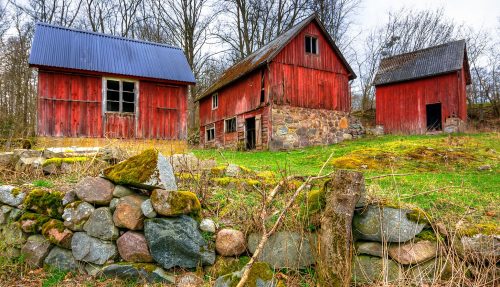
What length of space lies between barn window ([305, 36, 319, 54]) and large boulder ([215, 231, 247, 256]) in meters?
14.7

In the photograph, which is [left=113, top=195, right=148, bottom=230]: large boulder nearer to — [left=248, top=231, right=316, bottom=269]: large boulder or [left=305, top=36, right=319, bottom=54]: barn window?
[left=248, top=231, right=316, bottom=269]: large boulder

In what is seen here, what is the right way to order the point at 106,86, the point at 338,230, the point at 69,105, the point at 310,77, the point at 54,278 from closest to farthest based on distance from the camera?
the point at 338,230 < the point at 54,278 < the point at 69,105 < the point at 106,86 < the point at 310,77

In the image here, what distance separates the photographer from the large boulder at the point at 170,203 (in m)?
3.88

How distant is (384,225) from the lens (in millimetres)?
3498

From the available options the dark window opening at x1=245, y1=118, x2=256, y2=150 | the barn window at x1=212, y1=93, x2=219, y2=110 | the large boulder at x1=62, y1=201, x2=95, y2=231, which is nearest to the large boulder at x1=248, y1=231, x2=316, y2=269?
the large boulder at x1=62, y1=201, x2=95, y2=231

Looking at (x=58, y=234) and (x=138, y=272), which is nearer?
(x=138, y=272)

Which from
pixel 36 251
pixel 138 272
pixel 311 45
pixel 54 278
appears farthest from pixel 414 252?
pixel 311 45

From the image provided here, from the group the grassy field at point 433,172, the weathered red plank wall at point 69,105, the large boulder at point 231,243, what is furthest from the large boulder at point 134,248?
the weathered red plank wall at point 69,105

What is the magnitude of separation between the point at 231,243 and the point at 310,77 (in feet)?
46.7

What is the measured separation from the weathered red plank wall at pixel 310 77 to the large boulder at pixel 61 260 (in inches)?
502

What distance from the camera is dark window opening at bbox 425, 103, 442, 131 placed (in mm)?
19967

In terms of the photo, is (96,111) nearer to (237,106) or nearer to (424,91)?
(237,106)

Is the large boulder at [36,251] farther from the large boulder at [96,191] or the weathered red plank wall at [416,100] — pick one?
the weathered red plank wall at [416,100]

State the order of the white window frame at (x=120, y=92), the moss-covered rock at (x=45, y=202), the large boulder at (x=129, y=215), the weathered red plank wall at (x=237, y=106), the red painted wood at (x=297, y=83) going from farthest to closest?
the weathered red plank wall at (x=237, y=106)
the red painted wood at (x=297, y=83)
the white window frame at (x=120, y=92)
the moss-covered rock at (x=45, y=202)
the large boulder at (x=129, y=215)
